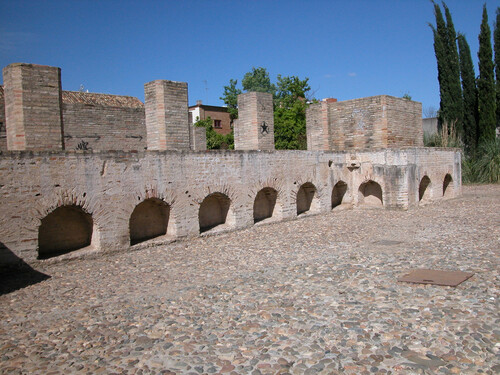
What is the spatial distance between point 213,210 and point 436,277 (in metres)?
6.87

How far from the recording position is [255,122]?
13.2 meters

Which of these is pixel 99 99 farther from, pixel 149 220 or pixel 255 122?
pixel 149 220

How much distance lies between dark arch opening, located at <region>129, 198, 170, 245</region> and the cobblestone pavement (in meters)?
0.97

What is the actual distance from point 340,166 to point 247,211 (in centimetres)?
487

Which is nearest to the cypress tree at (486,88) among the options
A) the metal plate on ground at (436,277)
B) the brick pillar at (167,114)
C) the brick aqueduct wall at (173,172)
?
the brick aqueduct wall at (173,172)

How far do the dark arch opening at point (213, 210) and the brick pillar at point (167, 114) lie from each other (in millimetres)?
1705

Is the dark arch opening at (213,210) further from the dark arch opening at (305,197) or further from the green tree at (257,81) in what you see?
the green tree at (257,81)

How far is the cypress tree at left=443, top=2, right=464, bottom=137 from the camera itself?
26.1 meters

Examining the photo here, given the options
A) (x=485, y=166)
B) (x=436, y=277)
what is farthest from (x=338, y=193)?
(x=485, y=166)

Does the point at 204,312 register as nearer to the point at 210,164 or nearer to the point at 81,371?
the point at 81,371

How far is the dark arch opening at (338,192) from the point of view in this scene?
16.4 meters

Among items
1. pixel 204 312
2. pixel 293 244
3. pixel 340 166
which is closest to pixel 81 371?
pixel 204 312

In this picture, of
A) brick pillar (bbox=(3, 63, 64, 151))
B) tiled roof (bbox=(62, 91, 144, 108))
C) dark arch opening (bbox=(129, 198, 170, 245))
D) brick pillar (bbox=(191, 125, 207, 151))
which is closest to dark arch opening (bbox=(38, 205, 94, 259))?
dark arch opening (bbox=(129, 198, 170, 245))

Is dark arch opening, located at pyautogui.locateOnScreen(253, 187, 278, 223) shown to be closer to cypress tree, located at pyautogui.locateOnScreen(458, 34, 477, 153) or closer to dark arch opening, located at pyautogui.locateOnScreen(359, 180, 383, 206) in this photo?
dark arch opening, located at pyautogui.locateOnScreen(359, 180, 383, 206)
